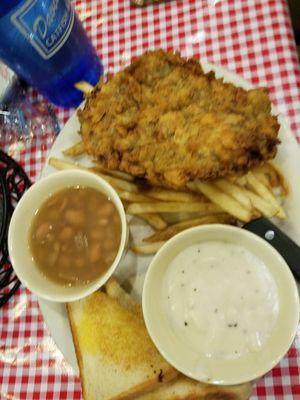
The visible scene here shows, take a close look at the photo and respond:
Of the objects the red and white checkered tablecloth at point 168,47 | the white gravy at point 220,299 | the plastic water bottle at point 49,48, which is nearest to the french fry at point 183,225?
the white gravy at point 220,299

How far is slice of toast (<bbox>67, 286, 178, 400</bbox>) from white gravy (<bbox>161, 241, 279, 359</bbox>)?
0.17m

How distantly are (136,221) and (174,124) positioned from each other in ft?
1.44

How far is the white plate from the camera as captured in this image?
1633 mm

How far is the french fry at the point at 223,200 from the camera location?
1.53 metres

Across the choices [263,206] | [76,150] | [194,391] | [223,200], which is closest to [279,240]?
[263,206]

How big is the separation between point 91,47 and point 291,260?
1145 millimetres

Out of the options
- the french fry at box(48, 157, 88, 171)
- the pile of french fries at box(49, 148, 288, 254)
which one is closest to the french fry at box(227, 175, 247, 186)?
the pile of french fries at box(49, 148, 288, 254)

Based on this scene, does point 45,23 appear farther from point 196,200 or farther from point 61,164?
point 196,200

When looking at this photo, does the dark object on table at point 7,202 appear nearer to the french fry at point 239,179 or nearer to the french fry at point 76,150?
the french fry at point 76,150

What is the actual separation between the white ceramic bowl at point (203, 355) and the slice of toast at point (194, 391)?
0.12 metres

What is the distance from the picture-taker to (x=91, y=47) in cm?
195

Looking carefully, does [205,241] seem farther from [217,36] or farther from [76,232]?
[217,36]

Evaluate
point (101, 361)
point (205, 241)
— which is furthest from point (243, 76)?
point (101, 361)

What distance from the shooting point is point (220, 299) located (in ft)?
4.96
